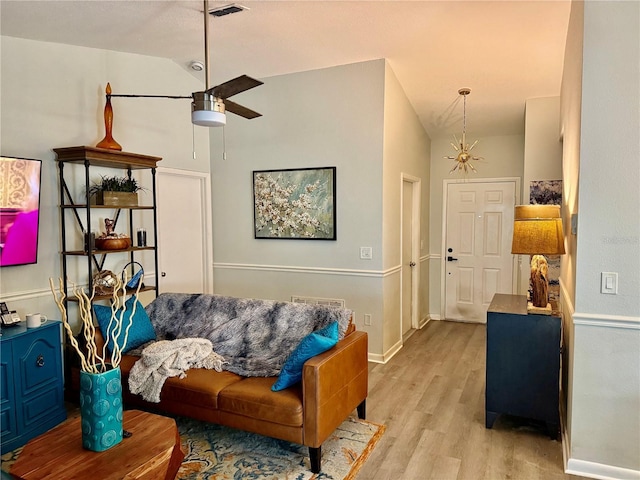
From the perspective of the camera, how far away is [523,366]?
9.61ft

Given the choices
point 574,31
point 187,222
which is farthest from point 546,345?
point 187,222

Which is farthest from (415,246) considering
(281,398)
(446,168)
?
(281,398)

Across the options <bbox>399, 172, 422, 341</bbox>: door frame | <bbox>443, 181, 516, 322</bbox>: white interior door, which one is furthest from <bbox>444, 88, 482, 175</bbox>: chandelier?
<bbox>399, 172, 422, 341</bbox>: door frame

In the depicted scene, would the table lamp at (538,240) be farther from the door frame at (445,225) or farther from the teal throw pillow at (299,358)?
the door frame at (445,225)

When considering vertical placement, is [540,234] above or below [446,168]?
below

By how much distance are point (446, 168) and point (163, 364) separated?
4.55m

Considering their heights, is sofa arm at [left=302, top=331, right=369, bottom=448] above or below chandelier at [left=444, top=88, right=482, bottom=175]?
below

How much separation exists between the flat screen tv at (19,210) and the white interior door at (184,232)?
1.30 meters

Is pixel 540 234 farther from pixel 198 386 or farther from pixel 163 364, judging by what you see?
pixel 163 364

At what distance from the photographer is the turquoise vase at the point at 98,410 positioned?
1.96 m

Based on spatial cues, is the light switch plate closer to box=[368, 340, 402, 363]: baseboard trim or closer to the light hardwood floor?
the light hardwood floor

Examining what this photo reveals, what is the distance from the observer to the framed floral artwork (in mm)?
4516

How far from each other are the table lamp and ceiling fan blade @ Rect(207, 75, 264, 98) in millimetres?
1965

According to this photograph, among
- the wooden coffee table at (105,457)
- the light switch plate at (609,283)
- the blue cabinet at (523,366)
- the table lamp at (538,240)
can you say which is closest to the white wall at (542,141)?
the table lamp at (538,240)
